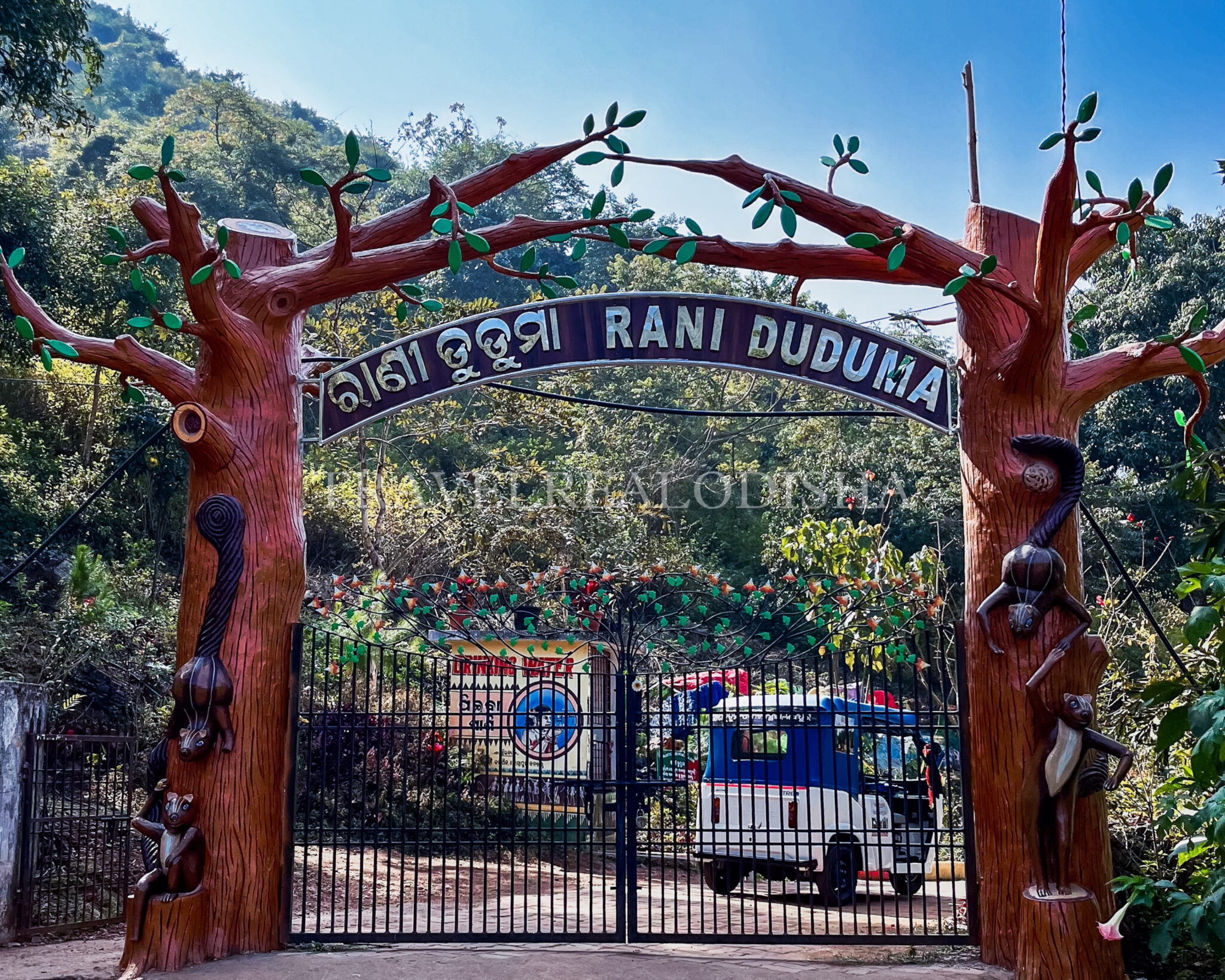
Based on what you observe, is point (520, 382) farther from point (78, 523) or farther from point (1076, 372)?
point (1076, 372)

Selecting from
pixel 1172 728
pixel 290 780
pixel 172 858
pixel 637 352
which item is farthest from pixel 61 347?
pixel 1172 728

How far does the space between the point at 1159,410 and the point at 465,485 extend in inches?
500

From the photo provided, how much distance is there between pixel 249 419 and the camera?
652cm

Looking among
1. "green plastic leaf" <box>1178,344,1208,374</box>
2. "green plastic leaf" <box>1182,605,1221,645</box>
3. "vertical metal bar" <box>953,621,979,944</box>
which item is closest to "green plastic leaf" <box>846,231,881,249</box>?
"green plastic leaf" <box>1178,344,1208,374</box>

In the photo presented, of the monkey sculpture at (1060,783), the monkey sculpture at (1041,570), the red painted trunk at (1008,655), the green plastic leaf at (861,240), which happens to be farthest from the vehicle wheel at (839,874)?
the green plastic leaf at (861,240)

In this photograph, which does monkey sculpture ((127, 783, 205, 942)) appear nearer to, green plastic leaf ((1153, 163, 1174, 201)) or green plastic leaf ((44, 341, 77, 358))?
green plastic leaf ((44, 341, 77, 358))

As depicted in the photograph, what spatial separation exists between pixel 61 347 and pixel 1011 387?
5487 mm

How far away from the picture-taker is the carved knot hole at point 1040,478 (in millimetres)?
6012

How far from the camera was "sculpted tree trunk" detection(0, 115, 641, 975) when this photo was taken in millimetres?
5969

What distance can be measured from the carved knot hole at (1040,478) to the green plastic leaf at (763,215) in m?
2.01

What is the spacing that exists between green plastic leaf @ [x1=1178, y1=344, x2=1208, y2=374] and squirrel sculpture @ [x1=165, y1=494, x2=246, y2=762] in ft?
17.5

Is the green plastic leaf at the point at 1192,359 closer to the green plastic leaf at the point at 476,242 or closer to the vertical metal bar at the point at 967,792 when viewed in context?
the vertical metal bar at the point at 967,792

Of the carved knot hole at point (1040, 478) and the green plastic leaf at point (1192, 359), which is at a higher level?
the green plastic leaf at point (1192, 359)

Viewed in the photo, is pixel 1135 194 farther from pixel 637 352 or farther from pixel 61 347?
pixel 61 347
